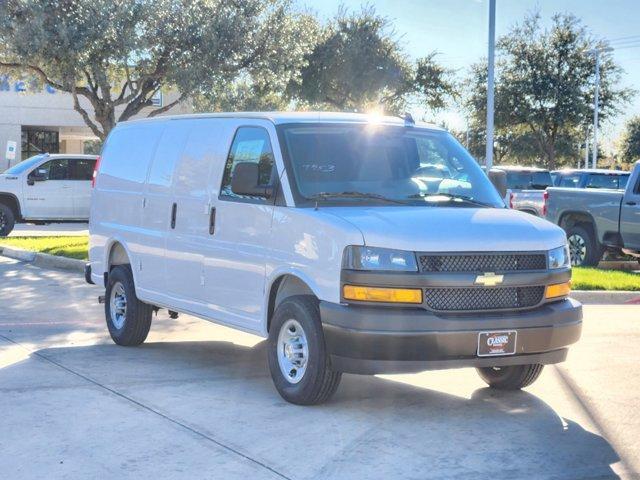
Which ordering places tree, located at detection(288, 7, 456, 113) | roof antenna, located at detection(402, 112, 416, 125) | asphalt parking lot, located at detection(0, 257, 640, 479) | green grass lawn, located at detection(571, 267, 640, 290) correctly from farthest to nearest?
1. tree, located at detection(288, 7, 456, 113)
2. green grass lawn, located at detection(571, 267, 640, 290)
3. roof antenna, located at detection(402, 112, 416, 125)
4. asphalt parking lot, located at detection(0, 257, 640, 479)

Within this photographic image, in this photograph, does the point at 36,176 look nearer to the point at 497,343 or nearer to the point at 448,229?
the point at 448,229

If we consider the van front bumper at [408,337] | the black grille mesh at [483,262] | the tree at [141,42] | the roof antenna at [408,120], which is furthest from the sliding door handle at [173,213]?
the tree at [141,42]

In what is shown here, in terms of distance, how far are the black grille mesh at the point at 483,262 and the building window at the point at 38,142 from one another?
1708 inches

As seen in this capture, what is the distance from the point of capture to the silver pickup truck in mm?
15758

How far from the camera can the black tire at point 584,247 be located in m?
16.9

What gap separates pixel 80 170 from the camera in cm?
2447

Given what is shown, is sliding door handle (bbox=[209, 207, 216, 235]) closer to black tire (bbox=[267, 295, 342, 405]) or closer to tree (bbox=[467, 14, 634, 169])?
black tire (bbox=[267, 295, 342, 405])

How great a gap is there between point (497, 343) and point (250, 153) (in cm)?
245

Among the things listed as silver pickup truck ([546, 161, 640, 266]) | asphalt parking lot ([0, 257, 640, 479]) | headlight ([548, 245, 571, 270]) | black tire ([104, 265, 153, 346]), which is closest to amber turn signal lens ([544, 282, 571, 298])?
headlight ([548, 245, 571, 270])

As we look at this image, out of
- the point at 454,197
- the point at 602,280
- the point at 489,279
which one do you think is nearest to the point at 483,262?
the point at 489,279

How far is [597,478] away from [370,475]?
1213mm

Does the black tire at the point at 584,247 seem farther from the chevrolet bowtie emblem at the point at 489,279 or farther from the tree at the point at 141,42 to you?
the chevrolet bowtie emblem at the point at 489,279

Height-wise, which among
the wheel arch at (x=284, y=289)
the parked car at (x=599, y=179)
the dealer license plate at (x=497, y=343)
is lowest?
the dealer license plate at (x=497, y=343)

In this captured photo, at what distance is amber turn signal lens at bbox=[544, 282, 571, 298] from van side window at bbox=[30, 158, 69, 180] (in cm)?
1931
